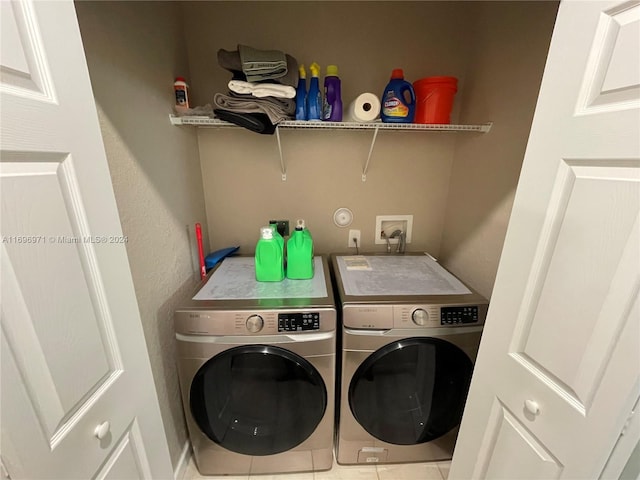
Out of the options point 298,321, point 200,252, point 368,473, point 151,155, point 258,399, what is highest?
point 151,155

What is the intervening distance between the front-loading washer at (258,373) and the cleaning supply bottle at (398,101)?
0.91 m

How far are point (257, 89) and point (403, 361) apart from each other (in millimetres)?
1446

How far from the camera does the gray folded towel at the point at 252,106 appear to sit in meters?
1.36

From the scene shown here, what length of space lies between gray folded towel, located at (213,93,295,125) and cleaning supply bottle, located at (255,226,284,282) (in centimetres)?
55

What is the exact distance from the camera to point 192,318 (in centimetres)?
118

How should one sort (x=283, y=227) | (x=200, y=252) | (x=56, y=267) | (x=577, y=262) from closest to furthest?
(x=56, y=267)
(x=577, y=262)
(x=200, y=252)
(x=283, y=227)

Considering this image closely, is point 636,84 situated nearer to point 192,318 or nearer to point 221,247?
point 192,318

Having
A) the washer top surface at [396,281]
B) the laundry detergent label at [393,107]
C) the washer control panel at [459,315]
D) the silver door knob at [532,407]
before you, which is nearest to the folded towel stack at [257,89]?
the laundry detergent label at [393,107]

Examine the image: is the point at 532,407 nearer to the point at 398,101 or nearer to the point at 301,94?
the point at 398,101

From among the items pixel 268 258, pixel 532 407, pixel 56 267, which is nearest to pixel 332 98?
pixel 268 258

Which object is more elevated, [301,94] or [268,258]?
[301,94]

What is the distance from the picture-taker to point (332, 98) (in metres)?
1.46

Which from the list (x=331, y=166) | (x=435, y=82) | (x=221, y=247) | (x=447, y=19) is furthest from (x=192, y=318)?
(x=447, y=19)

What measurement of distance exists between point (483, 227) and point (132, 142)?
1727 mm
